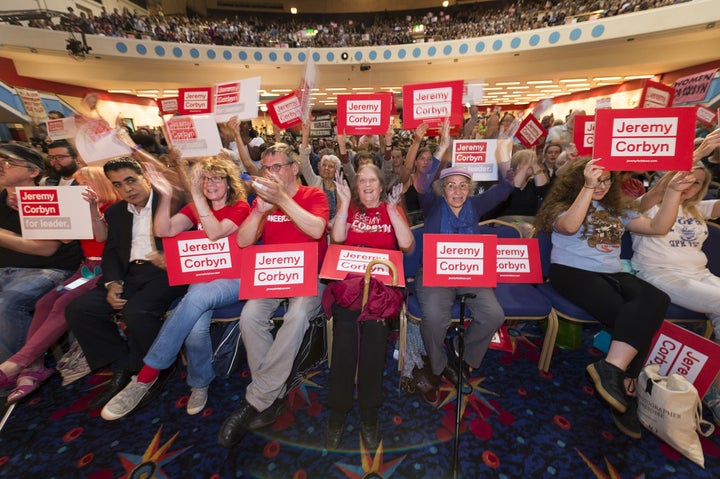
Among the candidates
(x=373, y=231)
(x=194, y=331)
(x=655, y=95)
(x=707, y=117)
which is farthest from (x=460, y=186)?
(x=655, y=95)

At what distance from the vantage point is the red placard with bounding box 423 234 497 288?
6.98 feet

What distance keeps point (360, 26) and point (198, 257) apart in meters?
23.4

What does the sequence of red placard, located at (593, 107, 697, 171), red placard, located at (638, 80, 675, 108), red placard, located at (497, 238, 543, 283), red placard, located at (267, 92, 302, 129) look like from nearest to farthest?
red placard, located at (593, 107, 697, 171) → red placard, located at (497, 238, 543, 283) → red placard, located at (267, 92, 302, 129) → red placard, located at (638, 80, 675, 108)

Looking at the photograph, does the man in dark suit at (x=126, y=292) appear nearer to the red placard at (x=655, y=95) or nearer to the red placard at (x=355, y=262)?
the red placard at (x=355, y=262)

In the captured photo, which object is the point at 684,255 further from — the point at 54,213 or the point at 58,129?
the point at 58,129

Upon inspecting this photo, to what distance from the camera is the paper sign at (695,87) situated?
3.75 meters

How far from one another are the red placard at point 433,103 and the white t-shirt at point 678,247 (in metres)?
1.87

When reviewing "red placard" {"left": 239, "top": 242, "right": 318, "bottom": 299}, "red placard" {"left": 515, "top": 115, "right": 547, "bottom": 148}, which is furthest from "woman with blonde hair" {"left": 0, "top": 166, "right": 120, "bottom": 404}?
"red placard" {"left": 515, "top": 115, "right": 547, "bottom": 148}

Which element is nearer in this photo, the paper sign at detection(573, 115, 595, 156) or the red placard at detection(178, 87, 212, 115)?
the paper sign at detection(573, 115, 595, 156)

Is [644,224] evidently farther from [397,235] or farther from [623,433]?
[397,235]

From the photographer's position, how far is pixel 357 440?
6.55 feet

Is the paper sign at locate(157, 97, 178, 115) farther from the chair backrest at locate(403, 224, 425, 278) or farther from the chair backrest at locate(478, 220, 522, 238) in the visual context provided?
the chair backrest at locate(478, 220, 522, 238)

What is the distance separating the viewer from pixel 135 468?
1841 mm

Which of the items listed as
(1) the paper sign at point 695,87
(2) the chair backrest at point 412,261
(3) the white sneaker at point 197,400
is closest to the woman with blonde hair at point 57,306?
(3) the white sneaker at point 197,400
